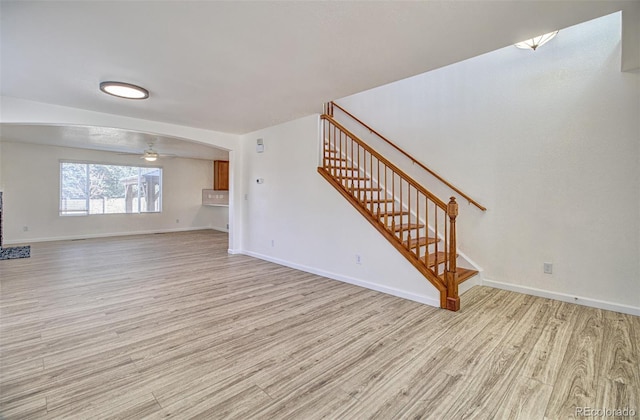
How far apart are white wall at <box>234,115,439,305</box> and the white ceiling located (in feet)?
4.46

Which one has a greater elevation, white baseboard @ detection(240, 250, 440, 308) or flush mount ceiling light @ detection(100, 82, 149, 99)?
flush mount ceiling light @ detection(100, 82, 149, 99)

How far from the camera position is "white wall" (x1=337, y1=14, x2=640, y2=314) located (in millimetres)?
2896

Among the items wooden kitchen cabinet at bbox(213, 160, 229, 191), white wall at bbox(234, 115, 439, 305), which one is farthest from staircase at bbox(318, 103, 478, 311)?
wooden kitchen cabinet at bbox(213, 160, 229, 191)

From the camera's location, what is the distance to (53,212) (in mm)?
7047

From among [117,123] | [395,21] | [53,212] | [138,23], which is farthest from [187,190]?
[395,21]

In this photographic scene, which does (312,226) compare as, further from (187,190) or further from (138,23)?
(187,190)

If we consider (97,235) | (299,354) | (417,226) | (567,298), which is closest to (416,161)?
(417,226)

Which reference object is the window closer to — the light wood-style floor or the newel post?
the light wood-style floor

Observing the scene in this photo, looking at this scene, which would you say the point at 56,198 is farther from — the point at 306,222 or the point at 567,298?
the point at 567,298

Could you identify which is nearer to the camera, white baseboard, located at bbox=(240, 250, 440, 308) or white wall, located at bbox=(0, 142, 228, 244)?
white baseboard, located at bbox=(240, 250, 440, 308)

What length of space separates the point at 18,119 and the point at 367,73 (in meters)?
4.35

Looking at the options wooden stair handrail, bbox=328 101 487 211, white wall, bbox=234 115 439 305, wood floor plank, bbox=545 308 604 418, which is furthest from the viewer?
wooden stair handrail, bbox=328 101 487 211

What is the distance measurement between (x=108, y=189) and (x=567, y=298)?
10.1m

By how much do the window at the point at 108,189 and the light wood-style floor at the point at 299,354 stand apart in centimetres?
462
